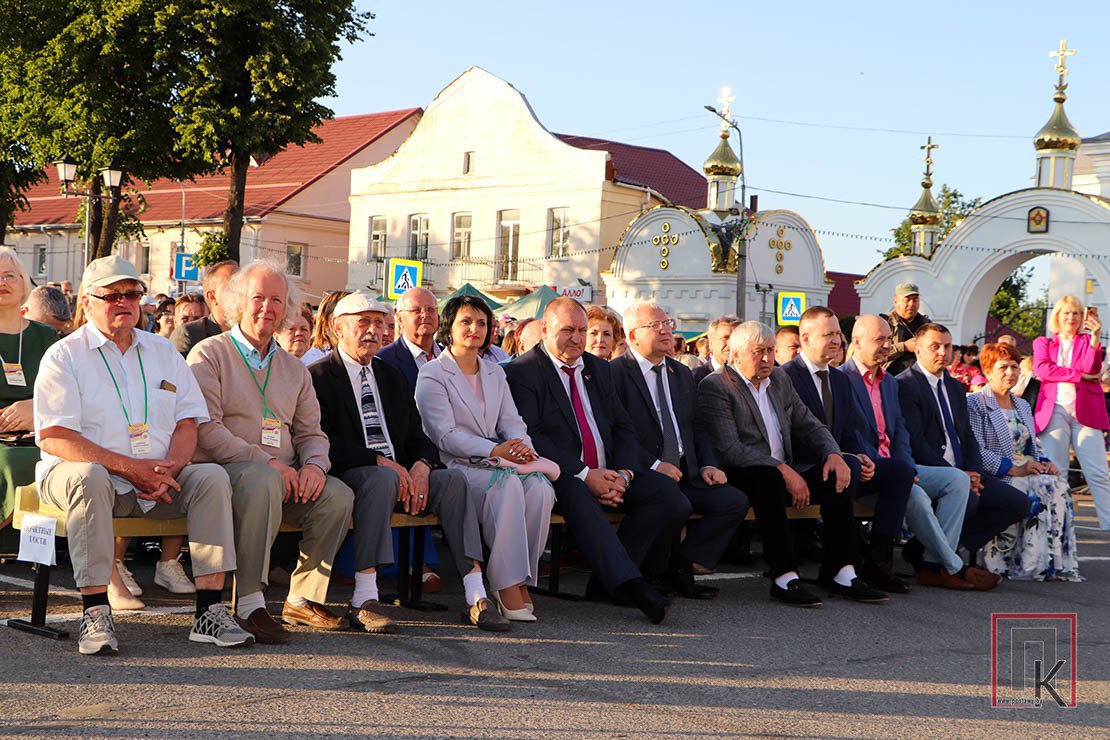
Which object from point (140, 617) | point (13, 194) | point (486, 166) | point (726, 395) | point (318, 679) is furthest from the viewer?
point (486, 166)

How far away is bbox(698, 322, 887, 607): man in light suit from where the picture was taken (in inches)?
318

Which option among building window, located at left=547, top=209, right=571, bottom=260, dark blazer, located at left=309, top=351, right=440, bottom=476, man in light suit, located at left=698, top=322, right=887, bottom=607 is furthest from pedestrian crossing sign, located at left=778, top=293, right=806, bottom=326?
dark blazer, located at left=309, top=351, right=440, bottom=476

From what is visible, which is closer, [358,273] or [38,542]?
[38,542]

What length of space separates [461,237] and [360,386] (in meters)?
37.3

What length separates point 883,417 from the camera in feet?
29.9

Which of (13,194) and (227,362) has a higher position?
(13,194)

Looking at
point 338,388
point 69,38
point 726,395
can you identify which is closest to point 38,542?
point 338,388

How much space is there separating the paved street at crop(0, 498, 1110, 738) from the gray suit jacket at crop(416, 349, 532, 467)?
957 millimetres

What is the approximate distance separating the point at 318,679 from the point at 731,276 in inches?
1206

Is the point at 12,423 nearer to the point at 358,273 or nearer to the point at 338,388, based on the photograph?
the point at 338,388

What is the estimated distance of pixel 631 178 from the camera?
43.7m

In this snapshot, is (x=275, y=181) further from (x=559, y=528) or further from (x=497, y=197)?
(x=559, y=528)

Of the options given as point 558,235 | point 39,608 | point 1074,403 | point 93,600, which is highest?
point 558,235

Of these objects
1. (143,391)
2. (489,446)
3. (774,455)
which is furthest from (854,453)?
(143,391)
